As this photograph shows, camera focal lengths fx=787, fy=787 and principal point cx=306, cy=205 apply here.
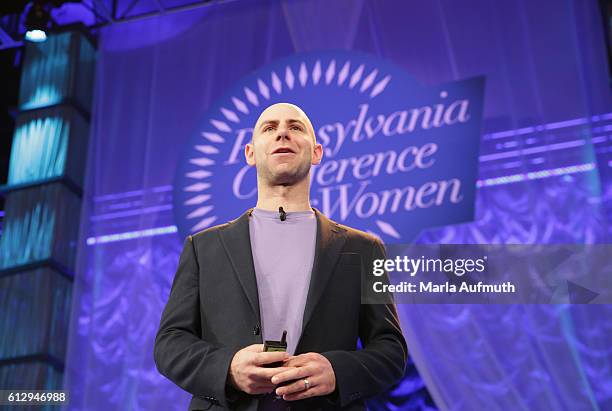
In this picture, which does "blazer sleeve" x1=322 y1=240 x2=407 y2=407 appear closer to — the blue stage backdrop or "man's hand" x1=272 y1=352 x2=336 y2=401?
"man's hand" x1=272 y1=352 x2=336 y2=401

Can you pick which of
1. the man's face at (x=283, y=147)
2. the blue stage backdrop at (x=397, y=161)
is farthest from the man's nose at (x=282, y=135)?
the blue stage backdrop at (x=397, y=161)

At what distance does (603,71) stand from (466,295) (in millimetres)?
1973

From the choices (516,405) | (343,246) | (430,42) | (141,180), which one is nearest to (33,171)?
(141,180)

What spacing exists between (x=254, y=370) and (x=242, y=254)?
33cm

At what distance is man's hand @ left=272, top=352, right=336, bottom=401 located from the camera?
149cm

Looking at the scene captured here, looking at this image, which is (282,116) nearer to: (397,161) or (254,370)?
(254,370)

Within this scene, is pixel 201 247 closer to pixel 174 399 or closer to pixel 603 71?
pixel 174 399

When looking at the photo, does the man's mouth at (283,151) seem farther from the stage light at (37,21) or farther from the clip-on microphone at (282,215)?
the stage light at (37,21)

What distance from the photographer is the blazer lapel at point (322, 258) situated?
66.3 inches

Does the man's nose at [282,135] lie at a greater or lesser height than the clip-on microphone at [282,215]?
greater

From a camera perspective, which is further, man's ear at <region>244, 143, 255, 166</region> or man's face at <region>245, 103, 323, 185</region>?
man's ear at <region>244, 143, 255, 166</region>

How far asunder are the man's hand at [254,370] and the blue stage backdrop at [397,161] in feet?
7.37

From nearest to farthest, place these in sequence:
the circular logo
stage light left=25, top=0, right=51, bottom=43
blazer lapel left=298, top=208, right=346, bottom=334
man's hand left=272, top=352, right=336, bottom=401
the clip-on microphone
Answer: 1. man's hand left=272, top=352, right=336, bottom=401
2. blazer lapel left=298, top=208, right=346, bottom=334
3. the clip-on microphone
4. the circular logo
5. stage light left=25, top=0, right=51, bottom=43

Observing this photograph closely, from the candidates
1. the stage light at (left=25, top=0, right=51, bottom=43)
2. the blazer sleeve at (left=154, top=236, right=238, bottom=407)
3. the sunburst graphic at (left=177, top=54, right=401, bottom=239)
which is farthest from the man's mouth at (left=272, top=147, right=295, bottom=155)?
the stage light at (left=25, top=0, right=51, bottom=43)
